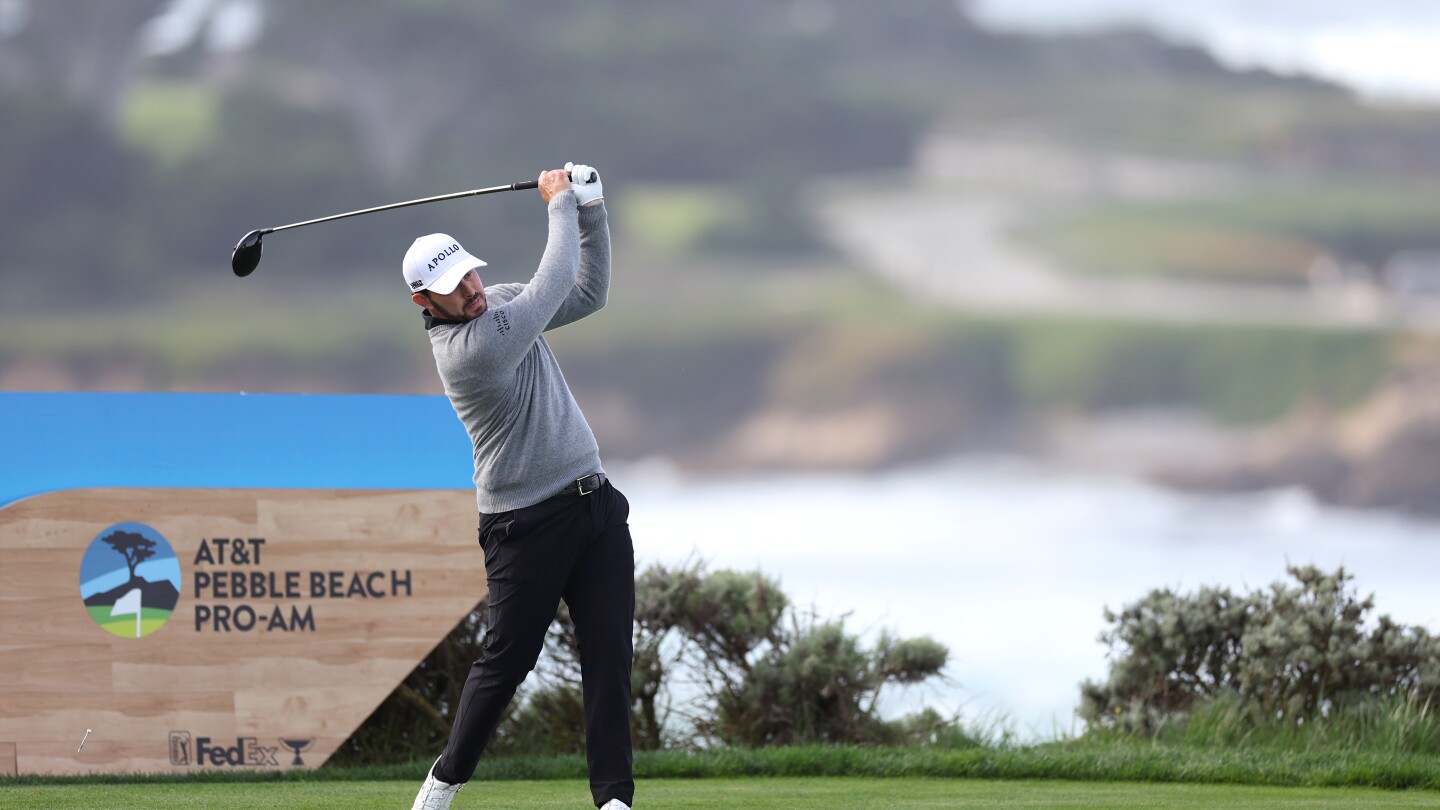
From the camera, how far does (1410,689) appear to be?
22.0ft

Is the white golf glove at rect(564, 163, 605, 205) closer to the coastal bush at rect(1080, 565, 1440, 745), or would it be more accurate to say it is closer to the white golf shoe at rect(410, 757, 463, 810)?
the white golf shoe at rect(410, 757, 463, 810)

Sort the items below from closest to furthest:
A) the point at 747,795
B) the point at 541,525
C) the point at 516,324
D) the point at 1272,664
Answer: the point at 516,324 → the point at 541,525 → the point at 747,795 → the point at 1272,664

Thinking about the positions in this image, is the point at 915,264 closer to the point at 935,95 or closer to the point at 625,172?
the point at 935,95

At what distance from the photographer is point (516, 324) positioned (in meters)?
4.03

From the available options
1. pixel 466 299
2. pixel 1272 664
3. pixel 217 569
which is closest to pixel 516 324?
pixel 466 299

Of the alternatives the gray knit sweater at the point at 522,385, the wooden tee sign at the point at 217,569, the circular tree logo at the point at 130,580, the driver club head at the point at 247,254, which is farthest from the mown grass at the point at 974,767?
the gray knit sweater at the point at 522,385

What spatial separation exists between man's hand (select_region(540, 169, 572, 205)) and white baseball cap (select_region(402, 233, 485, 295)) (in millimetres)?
277

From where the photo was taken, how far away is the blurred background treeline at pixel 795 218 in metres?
18.7

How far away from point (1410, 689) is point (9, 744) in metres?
5.08

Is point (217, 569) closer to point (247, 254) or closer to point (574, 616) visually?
point (247, 254)

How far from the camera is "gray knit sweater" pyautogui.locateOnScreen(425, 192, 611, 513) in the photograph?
4.04 meters

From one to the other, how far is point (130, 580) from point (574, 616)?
91.4 inches

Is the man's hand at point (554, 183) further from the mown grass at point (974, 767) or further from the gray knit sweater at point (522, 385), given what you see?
the mown grass at point (974, 767)

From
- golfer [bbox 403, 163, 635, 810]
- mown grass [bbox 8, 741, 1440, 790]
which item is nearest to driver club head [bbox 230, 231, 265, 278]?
golfer [bbox 403, 163, 635, 810]
